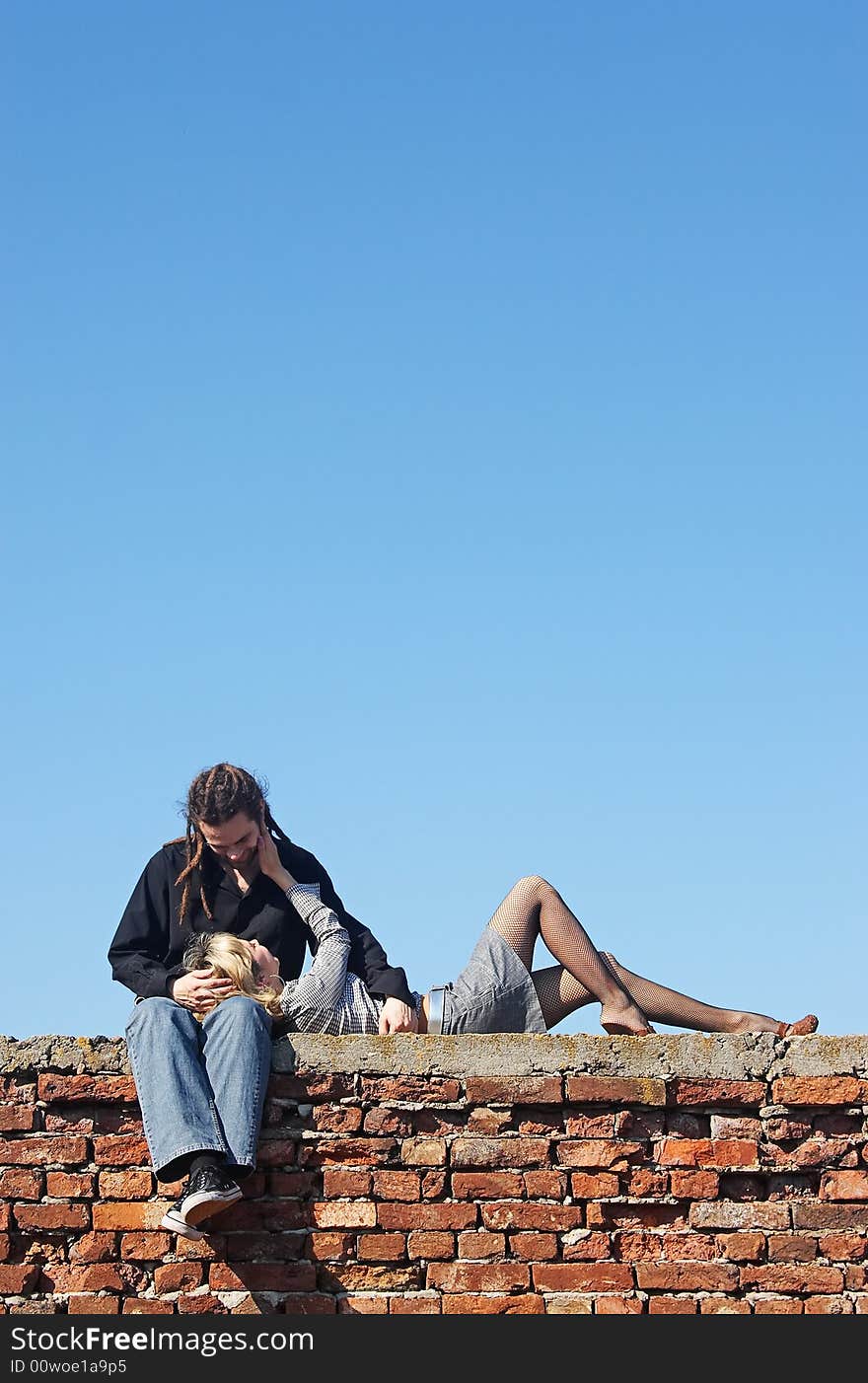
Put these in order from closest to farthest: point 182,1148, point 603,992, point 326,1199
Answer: point 182,1148 < point 326,1199 < point 603,992

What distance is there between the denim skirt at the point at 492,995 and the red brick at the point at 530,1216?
0.64m

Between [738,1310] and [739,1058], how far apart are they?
821mm

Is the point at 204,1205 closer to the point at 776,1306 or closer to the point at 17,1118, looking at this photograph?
the point at 17,1118

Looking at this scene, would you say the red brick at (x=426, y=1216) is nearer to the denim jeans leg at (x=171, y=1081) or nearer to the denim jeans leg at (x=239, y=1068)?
the denim jeans leg at (x=239, y=1068)

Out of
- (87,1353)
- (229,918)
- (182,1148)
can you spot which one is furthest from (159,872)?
(87,1353)

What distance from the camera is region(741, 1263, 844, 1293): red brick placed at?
5.28 meters

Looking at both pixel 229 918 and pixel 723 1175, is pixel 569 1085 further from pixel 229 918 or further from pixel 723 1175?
pixel 229 918

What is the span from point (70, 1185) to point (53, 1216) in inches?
4.6

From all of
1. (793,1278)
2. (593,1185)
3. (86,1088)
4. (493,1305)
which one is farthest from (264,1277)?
(793,1278)

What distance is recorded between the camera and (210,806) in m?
5.82

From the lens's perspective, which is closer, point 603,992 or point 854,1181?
point 854,1181

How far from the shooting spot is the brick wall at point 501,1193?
530 centimetres

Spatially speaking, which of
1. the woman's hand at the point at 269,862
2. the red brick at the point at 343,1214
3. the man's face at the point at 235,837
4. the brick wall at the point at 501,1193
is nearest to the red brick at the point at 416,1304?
the brick wall at the point at 501,1193

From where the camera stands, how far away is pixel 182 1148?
199 inches
